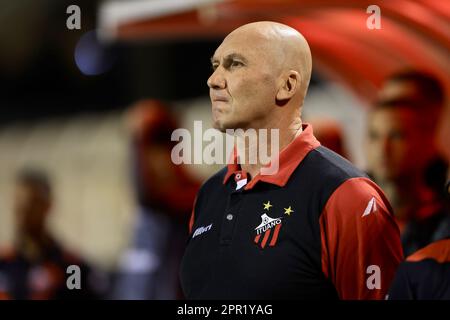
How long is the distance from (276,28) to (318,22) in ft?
3.30

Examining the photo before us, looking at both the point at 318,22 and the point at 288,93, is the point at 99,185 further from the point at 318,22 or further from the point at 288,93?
the point at 288,93

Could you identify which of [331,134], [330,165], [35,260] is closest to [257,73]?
[330,165]

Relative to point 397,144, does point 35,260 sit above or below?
below

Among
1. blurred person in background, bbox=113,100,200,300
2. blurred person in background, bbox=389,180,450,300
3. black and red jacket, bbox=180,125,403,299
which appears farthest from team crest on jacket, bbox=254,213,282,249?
blurred person in background, bbox=113,100,200,300

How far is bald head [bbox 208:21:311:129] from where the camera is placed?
1936 millimetres

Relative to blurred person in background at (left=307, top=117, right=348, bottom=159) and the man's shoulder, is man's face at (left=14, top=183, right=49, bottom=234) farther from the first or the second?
the man's shoulder

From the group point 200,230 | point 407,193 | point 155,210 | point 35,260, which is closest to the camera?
point 200,230

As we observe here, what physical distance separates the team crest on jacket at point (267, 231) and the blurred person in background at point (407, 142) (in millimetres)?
741

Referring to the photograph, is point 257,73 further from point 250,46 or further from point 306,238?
point 306,238

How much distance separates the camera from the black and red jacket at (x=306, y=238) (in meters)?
1.89

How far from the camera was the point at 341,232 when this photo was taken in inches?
74.2

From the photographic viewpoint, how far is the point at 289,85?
195 centimetres

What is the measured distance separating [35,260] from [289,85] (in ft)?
7.80

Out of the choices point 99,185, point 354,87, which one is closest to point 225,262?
point 354,87
